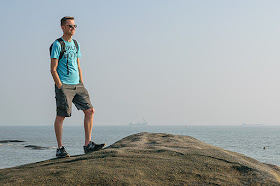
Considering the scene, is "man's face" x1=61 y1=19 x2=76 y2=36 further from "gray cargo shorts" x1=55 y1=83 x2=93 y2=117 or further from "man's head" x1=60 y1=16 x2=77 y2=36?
"gray cargo shorts" x1=55 y1=83 x2=93 y2=117

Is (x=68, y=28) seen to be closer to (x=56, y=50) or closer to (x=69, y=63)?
(x=56, y=50)

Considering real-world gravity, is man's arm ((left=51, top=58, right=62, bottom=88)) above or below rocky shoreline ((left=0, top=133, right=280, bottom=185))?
above

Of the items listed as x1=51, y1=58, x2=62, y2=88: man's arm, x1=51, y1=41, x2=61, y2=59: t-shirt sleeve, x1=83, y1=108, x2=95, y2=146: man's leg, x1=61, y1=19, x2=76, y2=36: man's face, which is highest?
x1=61, y1=19, x2=76, y2=36: man's face

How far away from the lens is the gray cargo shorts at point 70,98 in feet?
21.4

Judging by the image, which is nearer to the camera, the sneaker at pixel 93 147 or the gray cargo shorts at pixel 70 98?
the gray cargo shorts at pixel 70 98

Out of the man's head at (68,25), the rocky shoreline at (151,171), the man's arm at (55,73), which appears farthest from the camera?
the man's head at (68,25)

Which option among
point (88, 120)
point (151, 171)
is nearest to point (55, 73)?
point (88, 120)

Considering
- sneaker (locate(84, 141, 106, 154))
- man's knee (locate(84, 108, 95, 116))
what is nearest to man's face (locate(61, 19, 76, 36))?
man's knee (locate(84, 108, 95, 116))

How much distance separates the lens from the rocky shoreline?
4.52 meters

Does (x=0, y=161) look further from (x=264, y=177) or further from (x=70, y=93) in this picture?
(x=264, y=177)

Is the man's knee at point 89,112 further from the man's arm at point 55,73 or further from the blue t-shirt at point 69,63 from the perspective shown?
the man's arm at point 55,73

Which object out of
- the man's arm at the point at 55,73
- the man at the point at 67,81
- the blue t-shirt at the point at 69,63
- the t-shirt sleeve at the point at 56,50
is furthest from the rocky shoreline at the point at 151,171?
the t-shirt sleeve at the point at 56,50

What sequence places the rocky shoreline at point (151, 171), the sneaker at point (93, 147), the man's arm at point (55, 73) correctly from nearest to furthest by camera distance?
the rocky shoreline at point (151, 171), the man's arm at point (55, 73), the sneaker at point (93, 147)

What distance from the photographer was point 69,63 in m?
6.73
